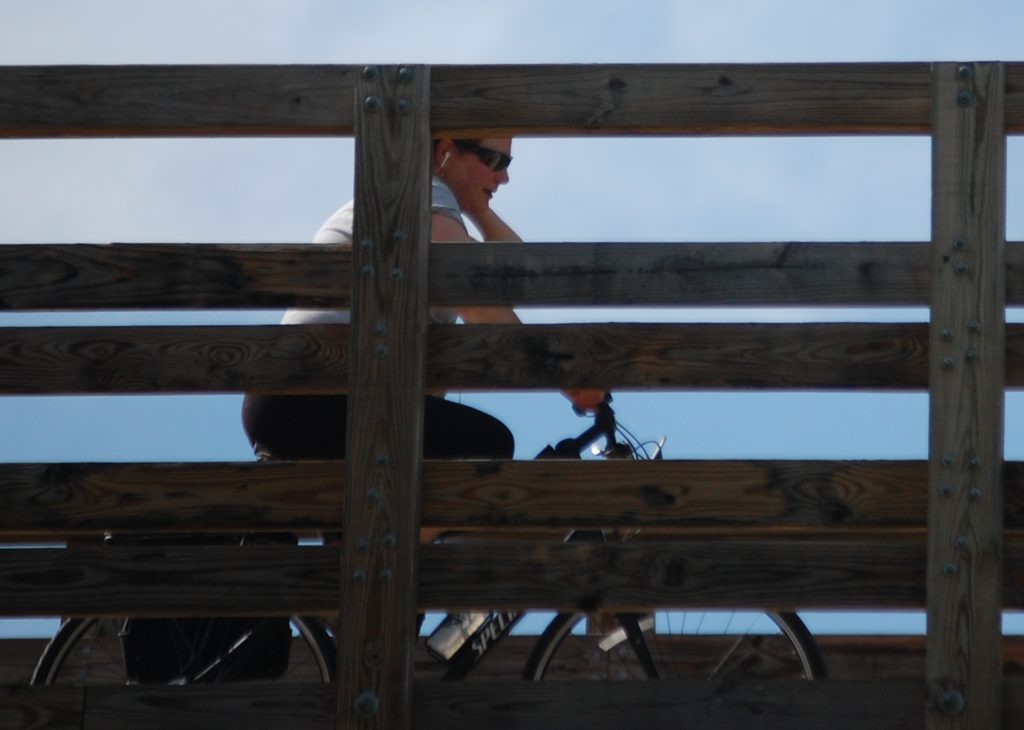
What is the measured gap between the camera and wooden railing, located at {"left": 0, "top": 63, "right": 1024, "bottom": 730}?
4.27 metres

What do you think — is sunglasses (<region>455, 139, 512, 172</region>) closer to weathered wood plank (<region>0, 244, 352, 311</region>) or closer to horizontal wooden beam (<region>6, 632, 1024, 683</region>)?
weathered wood plank (<region>0, 244, 352, 311</region>)

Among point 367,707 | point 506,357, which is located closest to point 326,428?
point 506,357

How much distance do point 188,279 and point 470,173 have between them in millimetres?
1200

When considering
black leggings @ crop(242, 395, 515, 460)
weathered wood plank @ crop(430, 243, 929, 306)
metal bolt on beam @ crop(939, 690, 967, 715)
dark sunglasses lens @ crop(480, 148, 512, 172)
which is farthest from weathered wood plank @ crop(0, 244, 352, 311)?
metal bolt on beam @ crop(939, 690, 967, 715)

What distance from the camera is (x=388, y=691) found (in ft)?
14.0

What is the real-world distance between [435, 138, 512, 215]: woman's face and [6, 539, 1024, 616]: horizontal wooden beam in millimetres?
1469

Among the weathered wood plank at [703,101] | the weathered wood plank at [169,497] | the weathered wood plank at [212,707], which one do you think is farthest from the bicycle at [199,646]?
the weathered wood plank at [703,101]

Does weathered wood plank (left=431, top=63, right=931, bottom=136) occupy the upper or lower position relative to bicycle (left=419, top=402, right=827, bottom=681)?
upper

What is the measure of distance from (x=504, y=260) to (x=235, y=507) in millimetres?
915

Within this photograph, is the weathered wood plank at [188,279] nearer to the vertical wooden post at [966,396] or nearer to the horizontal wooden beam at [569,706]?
the horizontal wooden beam at [569,706]

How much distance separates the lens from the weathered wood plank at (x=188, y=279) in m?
4.61

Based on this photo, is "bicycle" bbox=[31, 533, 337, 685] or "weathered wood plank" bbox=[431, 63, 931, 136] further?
"bicycle" bbox=[31, 533, 337, 685]

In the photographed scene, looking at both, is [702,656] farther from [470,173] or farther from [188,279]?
[188,279]

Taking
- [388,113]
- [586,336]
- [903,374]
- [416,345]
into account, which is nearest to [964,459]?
[903,374]
